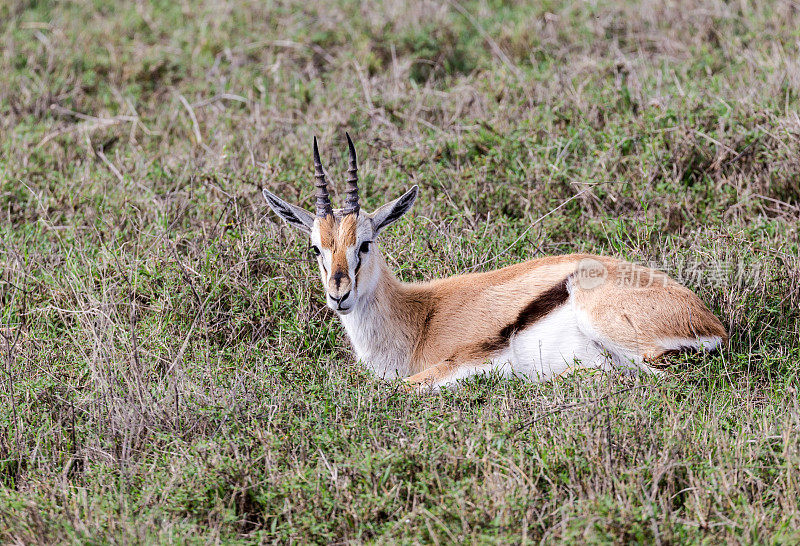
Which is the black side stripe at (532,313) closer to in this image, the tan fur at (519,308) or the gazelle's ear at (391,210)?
the tan fur at (519,308)

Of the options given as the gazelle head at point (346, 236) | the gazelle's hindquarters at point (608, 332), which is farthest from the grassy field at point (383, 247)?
the gazelle head at point (346, 236)

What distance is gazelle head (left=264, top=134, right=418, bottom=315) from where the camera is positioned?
14.9 ft

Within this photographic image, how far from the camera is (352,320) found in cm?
500

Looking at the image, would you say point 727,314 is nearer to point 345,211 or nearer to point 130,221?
point 345,211

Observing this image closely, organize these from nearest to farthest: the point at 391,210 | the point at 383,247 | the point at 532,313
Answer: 1. the point at 532,313
2. the point at 391,210
3. the point at 383,247

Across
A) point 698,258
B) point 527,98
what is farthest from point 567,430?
point 527,98

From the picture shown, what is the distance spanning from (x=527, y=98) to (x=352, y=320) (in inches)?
118

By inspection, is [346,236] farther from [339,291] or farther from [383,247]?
[383,247]

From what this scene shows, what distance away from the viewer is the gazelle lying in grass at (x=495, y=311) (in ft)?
14.8

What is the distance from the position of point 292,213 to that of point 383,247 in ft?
2.95

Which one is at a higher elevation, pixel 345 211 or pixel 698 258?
pixel 345 211

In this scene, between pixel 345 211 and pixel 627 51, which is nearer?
pixel 345 211

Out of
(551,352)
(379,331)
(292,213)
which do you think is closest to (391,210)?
(292,213)

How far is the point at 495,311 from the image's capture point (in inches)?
191
